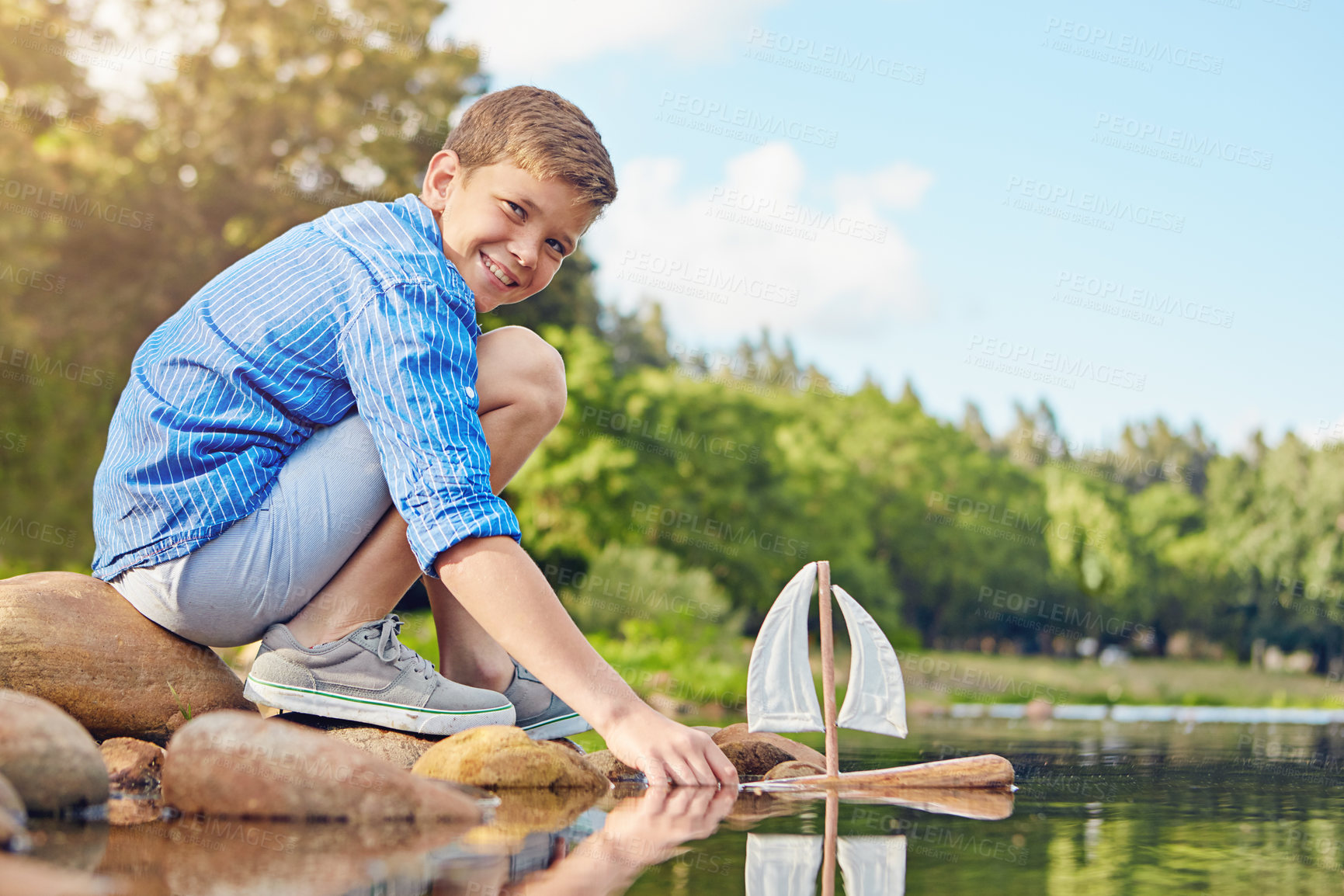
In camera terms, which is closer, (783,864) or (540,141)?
(783,864)

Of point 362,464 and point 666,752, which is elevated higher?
point 362,464

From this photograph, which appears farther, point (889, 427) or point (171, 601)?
point (889, 427)

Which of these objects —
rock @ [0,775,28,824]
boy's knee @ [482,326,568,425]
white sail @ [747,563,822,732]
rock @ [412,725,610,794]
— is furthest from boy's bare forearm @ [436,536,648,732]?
rock @ [0,775,28,824]

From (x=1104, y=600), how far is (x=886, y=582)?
14.0 m

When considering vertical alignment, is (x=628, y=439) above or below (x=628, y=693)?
above

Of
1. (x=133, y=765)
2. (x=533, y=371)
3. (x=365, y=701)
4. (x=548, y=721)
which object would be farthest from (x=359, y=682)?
(x=533, y=371)

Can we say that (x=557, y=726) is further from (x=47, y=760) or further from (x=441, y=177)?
(x=441, y=177)

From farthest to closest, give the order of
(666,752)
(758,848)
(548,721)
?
1. (548,721)
2. (666,752)
3. (758,848)

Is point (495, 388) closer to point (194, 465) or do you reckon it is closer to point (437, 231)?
point (437, 231)

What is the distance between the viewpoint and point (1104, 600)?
4569 cm

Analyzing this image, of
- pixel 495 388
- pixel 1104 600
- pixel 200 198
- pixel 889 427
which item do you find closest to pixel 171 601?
pixel 495 388

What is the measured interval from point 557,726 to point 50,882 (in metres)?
1.73

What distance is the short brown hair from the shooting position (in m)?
2.73

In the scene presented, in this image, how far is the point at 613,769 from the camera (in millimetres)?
2709
